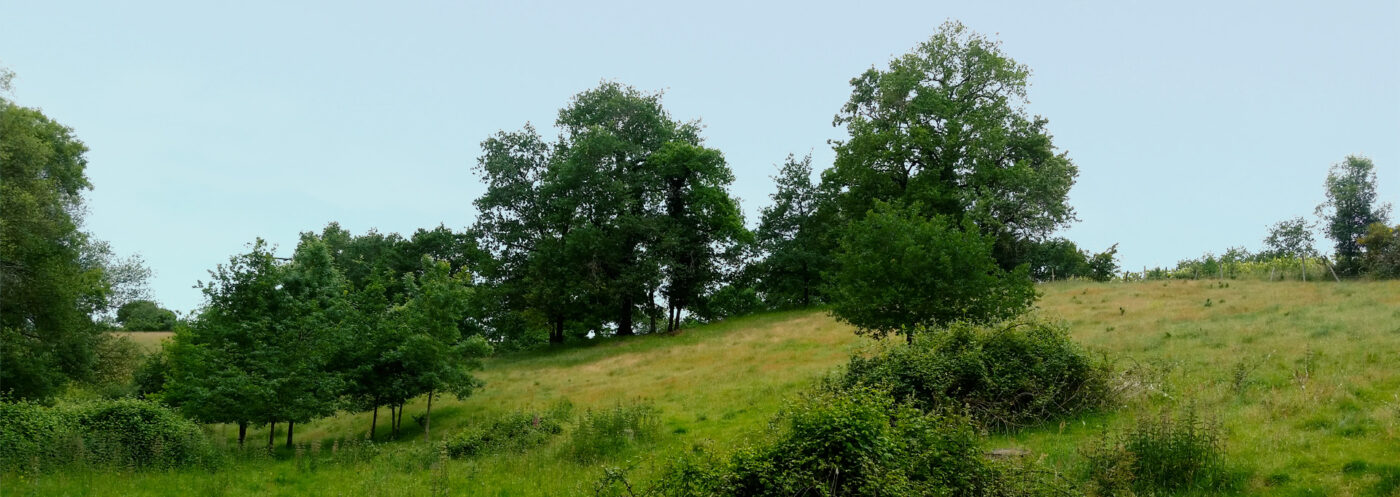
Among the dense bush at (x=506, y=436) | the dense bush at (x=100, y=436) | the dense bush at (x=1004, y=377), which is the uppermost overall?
the dense bush at (x=1004, y=377)

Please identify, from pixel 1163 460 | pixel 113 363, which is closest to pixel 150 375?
pixel 113 363

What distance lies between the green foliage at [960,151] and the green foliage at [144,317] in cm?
6175

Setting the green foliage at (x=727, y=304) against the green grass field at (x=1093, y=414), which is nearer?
the green grass field at (x=1093, y=414)

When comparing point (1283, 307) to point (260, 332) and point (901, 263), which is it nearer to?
point (901, 263)

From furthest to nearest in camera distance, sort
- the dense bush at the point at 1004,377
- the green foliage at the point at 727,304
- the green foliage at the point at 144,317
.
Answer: the green foliage at the point at 144,317
the green foliage at the point at 727,304
the dense bush at the point at 1004,377

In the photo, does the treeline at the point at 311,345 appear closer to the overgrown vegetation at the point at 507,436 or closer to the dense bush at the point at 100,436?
the dense bush at the point at 100,436

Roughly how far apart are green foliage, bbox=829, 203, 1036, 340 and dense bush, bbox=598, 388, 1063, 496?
11.2 m

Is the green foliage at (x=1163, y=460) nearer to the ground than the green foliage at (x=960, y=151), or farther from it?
nearer to the ground

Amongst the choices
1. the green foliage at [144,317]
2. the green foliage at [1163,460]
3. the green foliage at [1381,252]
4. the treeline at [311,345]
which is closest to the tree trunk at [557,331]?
the treeline at [311,345]

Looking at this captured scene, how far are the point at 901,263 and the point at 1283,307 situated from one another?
651 inches

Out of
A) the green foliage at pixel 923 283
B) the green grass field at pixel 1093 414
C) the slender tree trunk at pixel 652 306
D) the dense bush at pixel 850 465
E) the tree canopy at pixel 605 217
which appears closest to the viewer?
the dense bush at pixel 850 465

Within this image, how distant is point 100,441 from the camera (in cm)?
1709

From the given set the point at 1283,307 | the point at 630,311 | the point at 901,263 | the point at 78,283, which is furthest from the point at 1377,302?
the point at 78,283

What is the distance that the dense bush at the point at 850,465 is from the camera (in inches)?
365
